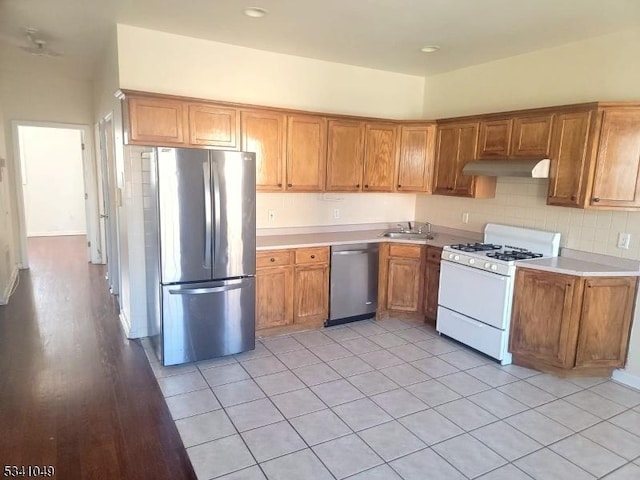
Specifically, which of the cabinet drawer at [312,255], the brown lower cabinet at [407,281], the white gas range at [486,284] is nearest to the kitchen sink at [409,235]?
the brown lower cabinet at [407,281]

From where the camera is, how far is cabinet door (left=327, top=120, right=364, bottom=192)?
4.41 m

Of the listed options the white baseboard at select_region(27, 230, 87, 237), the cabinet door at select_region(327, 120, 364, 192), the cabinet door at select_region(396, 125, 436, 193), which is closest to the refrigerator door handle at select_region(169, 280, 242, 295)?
the cabinet door at select_region(327, 120, 364, 192)

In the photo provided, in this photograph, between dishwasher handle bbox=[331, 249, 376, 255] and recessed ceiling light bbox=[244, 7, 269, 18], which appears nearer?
recessed ceiling light bbox=[244, 7, 269, 18]

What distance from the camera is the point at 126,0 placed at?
117 inches

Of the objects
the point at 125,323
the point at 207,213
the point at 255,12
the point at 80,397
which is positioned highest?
the point at 255,12

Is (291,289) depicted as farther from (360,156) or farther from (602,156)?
(602,156)

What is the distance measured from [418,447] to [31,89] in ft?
21.4

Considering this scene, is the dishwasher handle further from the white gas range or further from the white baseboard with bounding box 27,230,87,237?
the white baseboard with bounding box 27,230,87,237

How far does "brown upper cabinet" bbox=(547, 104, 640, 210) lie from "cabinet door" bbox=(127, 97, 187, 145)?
10.7 ft

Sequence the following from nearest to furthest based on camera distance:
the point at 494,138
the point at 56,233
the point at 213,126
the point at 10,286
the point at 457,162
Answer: the point at 213,126, the point at 494,138, the point at 457,162, the point at 10,286, the point at 56,233

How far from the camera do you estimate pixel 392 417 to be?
279cm

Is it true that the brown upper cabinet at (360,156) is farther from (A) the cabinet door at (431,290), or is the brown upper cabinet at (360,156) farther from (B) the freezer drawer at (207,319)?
(B) the freezer drawer at (207,319)

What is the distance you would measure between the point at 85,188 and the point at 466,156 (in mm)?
5732

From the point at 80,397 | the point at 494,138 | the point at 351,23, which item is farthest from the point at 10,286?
the point at 494,138
